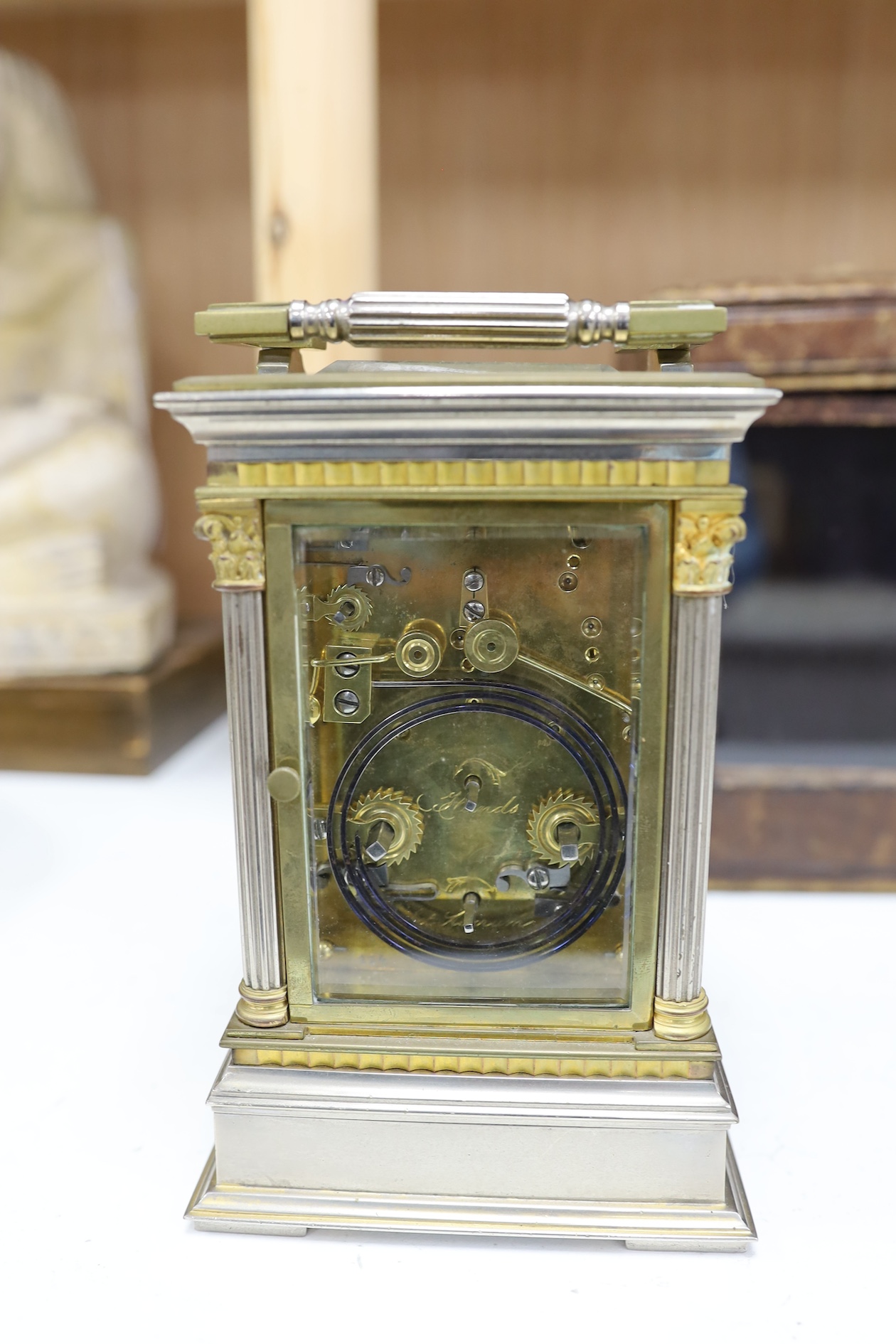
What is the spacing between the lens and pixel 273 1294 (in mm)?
778

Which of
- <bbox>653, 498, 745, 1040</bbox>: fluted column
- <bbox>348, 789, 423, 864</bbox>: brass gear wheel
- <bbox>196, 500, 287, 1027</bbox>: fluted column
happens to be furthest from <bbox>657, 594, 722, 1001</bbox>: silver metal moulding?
<bbox>196, 500, 287, 1027</bbox>: fluted column

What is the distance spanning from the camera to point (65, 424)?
2.02m

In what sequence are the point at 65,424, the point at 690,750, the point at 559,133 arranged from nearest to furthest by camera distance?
the point at 690,750, the point at 65,424, the point at 559,133

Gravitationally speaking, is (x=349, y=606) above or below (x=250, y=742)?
above

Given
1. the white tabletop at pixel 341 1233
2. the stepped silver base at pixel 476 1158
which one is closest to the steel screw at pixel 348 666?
the stepped silver base at pixel 476 1158

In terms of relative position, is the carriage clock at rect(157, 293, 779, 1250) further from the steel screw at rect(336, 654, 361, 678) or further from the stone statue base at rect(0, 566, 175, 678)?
the stone statue base at rect(0, 566, 175, 678)

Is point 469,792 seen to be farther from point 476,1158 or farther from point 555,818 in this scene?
point 476,1158

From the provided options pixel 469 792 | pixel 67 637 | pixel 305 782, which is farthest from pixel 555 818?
pixel 67 637

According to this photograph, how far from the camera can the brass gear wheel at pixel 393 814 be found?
84cm

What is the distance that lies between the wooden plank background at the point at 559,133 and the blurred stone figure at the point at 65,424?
0.84ft

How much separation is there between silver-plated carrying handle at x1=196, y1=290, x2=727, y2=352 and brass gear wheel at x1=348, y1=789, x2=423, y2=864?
350 millimetres

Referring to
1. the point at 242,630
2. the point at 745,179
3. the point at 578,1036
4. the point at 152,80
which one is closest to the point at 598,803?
the point at 578,1036

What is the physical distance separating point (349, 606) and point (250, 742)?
128mm

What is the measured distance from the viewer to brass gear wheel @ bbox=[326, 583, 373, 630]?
2.62 ft
